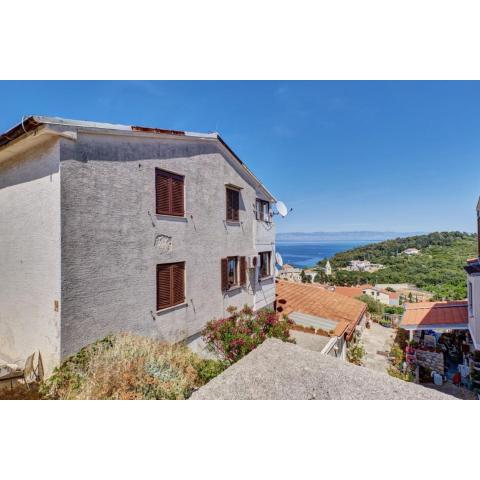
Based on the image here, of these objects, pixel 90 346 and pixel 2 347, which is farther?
pixel 2 347

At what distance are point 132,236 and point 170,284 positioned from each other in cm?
196

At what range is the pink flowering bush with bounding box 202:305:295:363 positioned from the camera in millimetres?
6543

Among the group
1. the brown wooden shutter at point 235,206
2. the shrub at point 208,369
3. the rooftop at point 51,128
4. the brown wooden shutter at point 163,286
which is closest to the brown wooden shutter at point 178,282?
the brown wooden shutter at point 163,286

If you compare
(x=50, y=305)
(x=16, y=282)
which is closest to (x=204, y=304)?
(x=50, y=305)

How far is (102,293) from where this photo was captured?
5.65 meters

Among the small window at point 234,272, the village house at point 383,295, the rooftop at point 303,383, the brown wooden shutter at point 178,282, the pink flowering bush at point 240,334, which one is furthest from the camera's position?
the village house at point 383,295

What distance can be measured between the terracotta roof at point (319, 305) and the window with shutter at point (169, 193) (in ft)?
28.8

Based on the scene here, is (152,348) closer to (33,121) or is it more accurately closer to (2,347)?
(2,347)

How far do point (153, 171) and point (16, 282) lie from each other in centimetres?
445

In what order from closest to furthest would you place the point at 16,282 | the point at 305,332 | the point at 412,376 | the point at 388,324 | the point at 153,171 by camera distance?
the point at 16,282, the point at 153,171, the point at 305,332, the point at 412,376, the point at 388,324

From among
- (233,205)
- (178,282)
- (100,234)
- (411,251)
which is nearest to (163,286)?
(178,282)

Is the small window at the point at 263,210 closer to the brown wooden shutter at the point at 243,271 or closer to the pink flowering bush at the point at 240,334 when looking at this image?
the brown wooden shutter at the point at 243,271

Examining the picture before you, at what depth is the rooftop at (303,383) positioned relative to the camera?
162 inches

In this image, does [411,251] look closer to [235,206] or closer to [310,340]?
[310,340]
